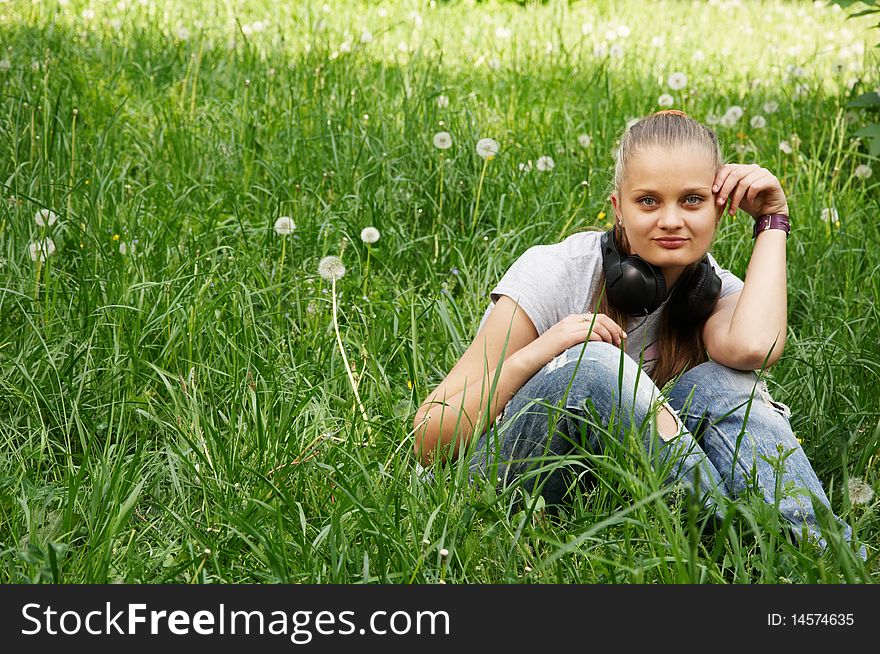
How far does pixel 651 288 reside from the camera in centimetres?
218

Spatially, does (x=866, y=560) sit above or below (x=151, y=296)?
below

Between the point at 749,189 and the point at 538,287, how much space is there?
1.76ft

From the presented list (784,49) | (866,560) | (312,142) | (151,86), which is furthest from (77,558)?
(784,49)

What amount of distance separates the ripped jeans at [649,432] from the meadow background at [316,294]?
0.26 feet

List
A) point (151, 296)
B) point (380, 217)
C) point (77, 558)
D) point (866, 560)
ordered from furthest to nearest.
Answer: point (380, 217) < point (151, 296) < point (866, 560) < point (77, 558)

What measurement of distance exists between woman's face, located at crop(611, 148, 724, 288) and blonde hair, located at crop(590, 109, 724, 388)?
0.03 m

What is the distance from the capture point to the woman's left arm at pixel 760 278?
2201 mm

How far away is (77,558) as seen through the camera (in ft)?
5.86

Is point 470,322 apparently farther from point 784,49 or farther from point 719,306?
point 784,49

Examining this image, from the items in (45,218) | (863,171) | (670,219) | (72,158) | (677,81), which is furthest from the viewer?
(677,81)

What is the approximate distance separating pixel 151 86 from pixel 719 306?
2816 mm

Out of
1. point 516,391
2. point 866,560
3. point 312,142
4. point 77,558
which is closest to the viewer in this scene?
point 77,558

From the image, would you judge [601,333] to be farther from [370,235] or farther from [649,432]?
[370,235]

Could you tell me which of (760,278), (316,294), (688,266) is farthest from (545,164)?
(760,278)
